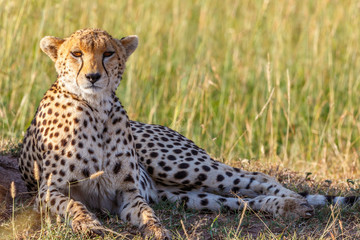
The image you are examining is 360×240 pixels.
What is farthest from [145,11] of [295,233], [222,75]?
[295,233]

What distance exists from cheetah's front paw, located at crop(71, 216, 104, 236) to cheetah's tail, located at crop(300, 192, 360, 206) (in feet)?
3.91

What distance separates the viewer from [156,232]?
2498 millimetres

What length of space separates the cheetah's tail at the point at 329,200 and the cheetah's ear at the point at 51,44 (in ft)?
4.79

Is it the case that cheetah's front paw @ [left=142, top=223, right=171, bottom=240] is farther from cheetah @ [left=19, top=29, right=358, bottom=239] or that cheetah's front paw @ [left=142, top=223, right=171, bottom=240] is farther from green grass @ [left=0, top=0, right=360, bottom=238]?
green grass @ [left=0, top=0, right=360, bottom=238]

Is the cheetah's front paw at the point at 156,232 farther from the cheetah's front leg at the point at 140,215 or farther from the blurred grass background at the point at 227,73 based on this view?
the blurred grass background at the point at 227,73

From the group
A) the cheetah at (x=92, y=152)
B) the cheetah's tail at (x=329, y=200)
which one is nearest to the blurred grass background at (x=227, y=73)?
the cheetah's tail at (x=329, y=200)

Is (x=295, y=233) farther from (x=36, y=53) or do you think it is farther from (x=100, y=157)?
(x=36, y=53)

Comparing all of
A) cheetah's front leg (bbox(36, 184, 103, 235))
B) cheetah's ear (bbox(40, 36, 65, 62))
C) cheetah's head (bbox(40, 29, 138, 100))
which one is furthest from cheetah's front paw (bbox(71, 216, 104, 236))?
cheetah's ear (bbox(40, 36, 65, 62))

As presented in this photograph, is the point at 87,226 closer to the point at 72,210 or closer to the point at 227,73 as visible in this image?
the point at 72,210

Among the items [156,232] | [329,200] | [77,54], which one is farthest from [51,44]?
[329,200]

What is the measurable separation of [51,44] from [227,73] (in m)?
2.72

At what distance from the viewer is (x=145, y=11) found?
598 centimetres

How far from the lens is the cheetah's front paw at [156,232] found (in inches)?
97.7

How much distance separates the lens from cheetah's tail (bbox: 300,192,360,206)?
311 cm
